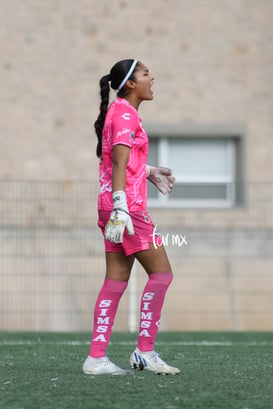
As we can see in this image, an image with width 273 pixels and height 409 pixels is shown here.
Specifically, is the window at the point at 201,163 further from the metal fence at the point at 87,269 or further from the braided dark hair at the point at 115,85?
the braided dark hair at the point at 115,85

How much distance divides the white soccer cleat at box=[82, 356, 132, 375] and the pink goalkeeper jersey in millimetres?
839

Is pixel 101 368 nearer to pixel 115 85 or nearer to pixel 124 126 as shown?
pixel 124 126

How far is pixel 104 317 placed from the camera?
6.41 metres

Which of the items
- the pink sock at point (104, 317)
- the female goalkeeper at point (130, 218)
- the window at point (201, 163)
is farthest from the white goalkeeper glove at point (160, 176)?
the window at point (201, 163)

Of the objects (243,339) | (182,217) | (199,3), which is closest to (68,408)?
(243,339)

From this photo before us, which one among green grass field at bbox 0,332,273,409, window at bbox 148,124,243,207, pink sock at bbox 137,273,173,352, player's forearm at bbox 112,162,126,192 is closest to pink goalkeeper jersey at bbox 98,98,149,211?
player's forearm at bbox 112,162,126,192

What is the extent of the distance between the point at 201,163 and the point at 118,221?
37.1ft

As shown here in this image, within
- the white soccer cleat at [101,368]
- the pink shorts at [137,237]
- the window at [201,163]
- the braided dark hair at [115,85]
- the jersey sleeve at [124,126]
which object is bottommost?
the white soccer cleat at [101,368]

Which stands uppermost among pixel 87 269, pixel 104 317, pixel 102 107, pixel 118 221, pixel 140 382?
pixel 102 107

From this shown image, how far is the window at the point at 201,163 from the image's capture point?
17.3m

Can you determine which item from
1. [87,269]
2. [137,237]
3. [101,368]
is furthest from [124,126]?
[87,269]

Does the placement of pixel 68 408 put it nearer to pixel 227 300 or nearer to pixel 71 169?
pixel 227 300

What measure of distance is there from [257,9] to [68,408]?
12897 mm

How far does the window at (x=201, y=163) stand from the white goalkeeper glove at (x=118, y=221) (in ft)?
36.2
